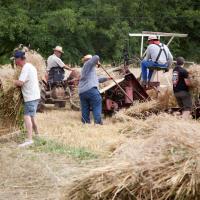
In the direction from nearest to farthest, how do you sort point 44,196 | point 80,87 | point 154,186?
1. point 154,186
2. point 44,196
3. point 80,87

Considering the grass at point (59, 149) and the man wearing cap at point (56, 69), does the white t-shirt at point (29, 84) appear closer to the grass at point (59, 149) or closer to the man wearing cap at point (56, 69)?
the grass at point (59, 149)

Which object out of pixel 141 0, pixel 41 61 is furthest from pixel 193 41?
pixel 41 61

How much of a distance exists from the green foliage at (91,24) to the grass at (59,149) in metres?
19.8

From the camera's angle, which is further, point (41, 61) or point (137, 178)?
point (41, 61)

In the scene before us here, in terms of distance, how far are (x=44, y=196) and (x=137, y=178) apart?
7.18 feet

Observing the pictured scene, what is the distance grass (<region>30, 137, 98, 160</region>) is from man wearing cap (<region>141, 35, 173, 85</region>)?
174 inches

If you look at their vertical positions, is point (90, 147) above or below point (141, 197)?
below

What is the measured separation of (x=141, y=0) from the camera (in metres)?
37.5

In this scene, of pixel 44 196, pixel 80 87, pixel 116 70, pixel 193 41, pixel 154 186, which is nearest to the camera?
pixel 154 186

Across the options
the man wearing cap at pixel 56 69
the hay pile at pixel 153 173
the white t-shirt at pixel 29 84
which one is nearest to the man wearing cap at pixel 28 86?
the white t-shirt at pixel 29 84

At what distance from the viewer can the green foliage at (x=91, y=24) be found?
29906 mm

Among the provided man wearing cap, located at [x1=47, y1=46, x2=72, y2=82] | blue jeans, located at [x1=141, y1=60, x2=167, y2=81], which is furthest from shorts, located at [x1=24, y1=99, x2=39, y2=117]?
man wearing cap, located at [x1=47, y1=46, x2=72, y2=82]

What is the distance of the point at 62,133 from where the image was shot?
10680mm

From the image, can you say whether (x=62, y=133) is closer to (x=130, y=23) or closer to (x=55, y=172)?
(x=55, y=172)
